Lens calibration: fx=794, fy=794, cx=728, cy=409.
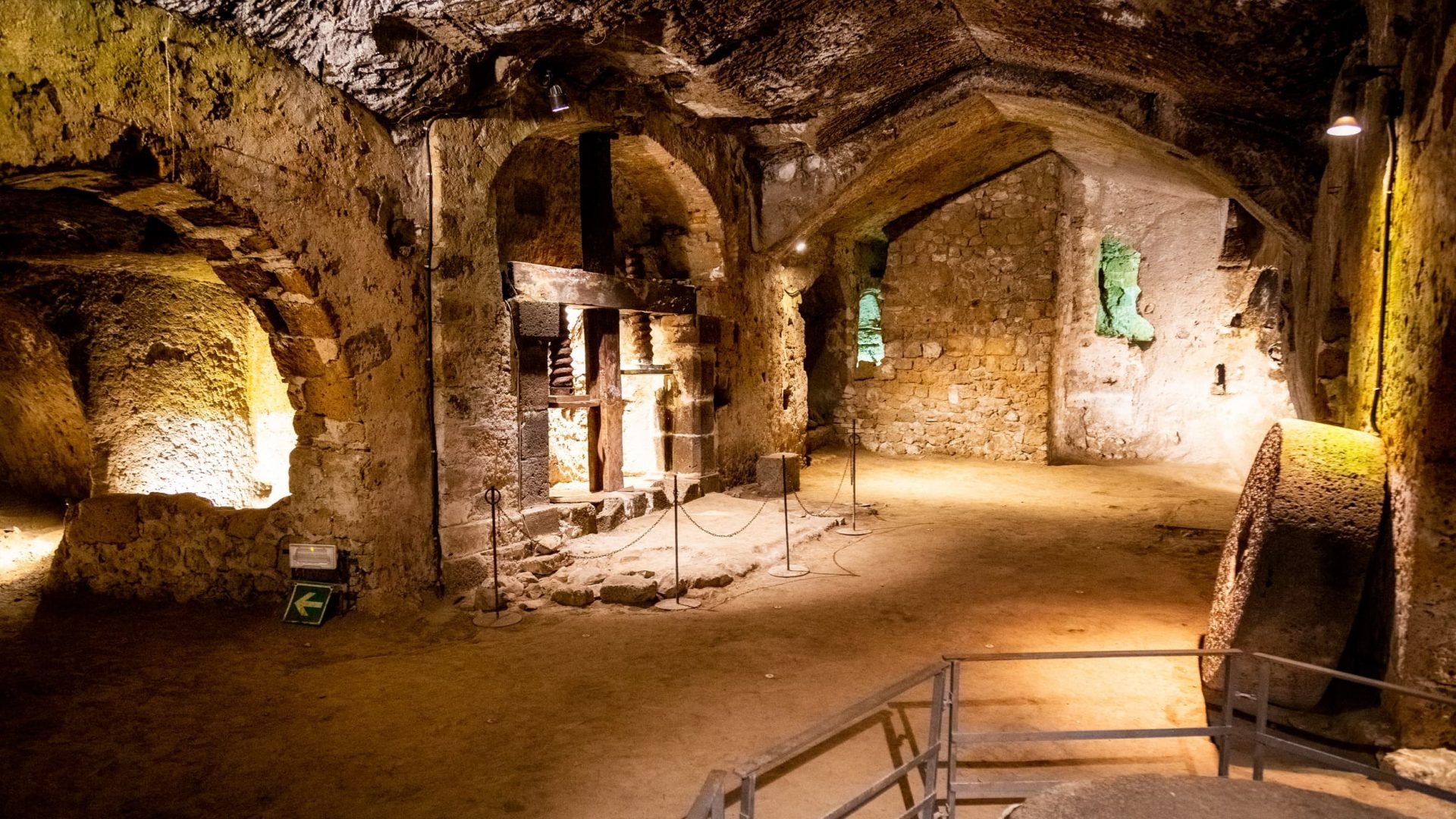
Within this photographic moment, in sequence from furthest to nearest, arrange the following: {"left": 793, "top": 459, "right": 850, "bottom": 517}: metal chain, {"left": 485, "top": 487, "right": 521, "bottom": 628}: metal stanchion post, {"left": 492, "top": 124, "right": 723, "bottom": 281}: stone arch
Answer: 1. {"left": 793, "top": 459, "right": 850, "bottom": 517}: metal chain
2. {"left": 492, "top": 124, "right": 723, "bottom": 281}: stone arch
3. {"left": 485, "top": 487, "right": 521, "bottom": 628}: metal stanchion post

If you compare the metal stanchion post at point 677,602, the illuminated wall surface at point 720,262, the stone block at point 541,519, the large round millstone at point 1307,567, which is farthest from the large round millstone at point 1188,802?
the stone block at point 541,519

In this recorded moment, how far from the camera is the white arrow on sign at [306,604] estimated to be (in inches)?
200

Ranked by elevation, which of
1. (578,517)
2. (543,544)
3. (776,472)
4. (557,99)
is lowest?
(543,544)

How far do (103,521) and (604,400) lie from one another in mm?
3984

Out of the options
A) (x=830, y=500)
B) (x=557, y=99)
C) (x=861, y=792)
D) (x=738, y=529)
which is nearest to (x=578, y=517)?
(x=738, y=529)

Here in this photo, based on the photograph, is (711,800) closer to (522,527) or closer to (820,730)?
(820,730)

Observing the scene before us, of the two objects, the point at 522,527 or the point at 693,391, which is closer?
the point at 522,527

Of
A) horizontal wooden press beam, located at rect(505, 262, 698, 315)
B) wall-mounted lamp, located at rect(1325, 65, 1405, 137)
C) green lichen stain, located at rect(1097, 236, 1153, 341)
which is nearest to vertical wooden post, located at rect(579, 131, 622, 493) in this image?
horizontal wooden press beam, located at rect(505, 262, 698, 315)

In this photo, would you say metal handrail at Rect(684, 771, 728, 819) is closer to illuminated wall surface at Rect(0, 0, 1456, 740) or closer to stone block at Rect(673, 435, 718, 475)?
illuminated wall surface at Rect(0, 0, 1456, 740)

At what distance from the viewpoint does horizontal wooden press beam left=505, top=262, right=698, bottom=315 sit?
6.39 meters

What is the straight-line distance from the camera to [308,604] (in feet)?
16.8

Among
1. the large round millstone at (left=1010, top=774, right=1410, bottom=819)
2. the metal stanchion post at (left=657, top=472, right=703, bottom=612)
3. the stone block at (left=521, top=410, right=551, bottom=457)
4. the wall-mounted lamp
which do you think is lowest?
the metal stanchion post at (left=657, top=472, right=703, bottom=612)

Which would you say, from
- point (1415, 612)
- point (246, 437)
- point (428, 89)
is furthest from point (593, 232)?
point (1415, 612)

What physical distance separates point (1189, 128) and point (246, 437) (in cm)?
901
